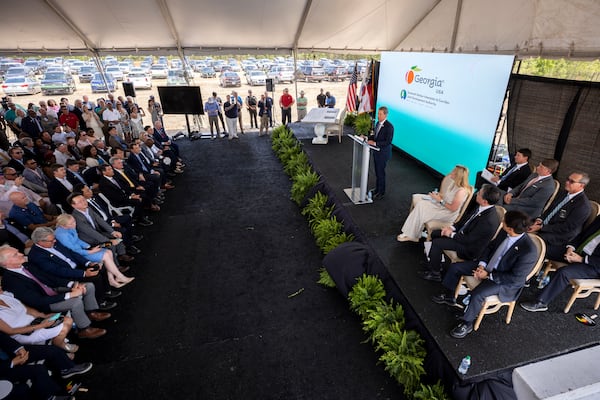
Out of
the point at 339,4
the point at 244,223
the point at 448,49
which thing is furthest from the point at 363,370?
the point at 339,4

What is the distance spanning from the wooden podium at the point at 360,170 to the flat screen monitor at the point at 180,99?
6.12 metres

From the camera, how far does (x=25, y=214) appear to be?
3988 mm

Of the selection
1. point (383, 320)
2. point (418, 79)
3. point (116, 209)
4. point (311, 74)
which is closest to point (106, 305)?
point (116, 209)

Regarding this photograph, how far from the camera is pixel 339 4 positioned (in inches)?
303

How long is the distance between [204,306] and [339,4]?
7715 millimetres

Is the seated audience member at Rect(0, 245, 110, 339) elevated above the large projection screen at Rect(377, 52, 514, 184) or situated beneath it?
situated beneath

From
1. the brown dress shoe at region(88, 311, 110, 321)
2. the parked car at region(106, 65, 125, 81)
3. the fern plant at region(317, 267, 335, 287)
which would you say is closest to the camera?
the brown dress shoe at region(88, 311, 110, 321)

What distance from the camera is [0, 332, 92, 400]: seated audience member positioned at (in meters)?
2.41

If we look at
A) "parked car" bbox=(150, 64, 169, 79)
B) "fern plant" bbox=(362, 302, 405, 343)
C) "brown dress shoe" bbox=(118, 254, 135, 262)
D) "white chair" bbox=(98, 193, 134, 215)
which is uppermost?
"parked car" bbox=(150, 64, 169, 79)

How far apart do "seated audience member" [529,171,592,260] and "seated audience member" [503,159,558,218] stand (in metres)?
0.29

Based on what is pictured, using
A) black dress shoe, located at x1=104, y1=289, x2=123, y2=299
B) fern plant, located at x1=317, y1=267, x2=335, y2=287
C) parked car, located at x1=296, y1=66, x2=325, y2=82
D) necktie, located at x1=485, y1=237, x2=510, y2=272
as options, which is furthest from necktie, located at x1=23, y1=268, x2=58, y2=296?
parked car, located at x1=296, y1=66, x2=325, y2=82

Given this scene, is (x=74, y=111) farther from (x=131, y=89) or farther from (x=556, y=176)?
(x=556, y=176)

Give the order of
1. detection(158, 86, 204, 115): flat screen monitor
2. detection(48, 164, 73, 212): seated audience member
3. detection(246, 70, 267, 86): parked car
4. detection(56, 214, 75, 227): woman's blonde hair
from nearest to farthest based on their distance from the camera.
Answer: detection(56, 214, 75, 227): woman's blonde hair, detection(48, 164, 73, 212): seated audience member, detection(158, 86, 204, 115): flat screen monitor, detection(246, 70, 267, 86): parked car

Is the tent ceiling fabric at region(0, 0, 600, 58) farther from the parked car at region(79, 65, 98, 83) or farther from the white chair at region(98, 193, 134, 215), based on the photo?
the parked car at region(79, 65, 98, 83)
